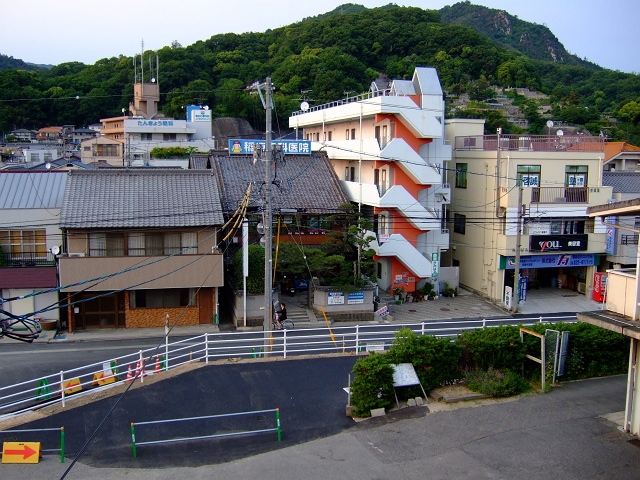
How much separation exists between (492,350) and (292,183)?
59.0 ft

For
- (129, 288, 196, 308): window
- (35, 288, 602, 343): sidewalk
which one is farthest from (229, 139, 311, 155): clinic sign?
(129, 288, 196, 308): window

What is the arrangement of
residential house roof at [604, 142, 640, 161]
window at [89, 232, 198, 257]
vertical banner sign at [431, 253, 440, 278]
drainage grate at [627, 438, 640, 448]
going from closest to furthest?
drainage grate at [627, 438, 640, 448]
window at [89, 232, 198, 257]
vertical banner sign at [431, 253, 440, 278]
residential house roof at [604, 142, 640, 161]

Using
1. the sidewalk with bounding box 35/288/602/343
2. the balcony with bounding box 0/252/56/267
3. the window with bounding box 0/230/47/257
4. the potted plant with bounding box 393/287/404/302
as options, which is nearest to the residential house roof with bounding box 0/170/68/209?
the window with bounding box 0/230/47/257

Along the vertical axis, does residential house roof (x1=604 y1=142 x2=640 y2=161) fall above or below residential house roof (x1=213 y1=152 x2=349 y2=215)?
above

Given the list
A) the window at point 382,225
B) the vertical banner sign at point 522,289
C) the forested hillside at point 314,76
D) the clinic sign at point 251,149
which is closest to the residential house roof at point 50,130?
the forested hillside at point 314,76

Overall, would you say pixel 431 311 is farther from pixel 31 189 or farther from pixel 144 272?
pixel 31 189

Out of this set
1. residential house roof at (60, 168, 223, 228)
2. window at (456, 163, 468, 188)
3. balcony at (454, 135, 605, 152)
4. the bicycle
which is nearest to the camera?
the bicycle

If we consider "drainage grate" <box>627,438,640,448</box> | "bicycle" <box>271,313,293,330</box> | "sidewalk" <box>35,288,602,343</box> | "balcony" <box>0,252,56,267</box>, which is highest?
"balcony" <box>0,252,56,267</box>

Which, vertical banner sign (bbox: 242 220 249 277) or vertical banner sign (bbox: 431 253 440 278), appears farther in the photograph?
vertical banner sign (bbox: 431 253 440 278)

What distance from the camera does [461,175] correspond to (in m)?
32.3

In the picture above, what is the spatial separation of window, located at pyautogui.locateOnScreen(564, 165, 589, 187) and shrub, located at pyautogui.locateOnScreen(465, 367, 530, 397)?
719 inches

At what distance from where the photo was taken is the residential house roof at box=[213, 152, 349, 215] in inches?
1124

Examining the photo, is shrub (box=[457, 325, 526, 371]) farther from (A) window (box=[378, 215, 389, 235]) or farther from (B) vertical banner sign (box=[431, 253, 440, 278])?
(B) vertical banner sign (box=[431, 253, 440, 278])

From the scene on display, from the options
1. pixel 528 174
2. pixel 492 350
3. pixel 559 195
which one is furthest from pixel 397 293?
pixel 492 350
